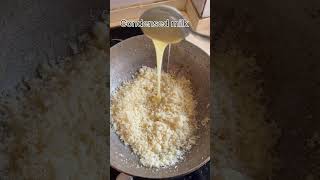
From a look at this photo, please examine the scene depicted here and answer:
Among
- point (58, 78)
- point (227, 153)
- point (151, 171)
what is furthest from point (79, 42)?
point (151, 171)

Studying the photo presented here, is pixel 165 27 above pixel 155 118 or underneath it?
above

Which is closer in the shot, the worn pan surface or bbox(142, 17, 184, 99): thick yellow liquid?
bbox(142, 17, 184, 99): thick yellow liquid

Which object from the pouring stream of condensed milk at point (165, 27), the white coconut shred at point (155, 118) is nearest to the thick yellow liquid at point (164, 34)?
the pouring stream of condensed milk at point (165, 27)

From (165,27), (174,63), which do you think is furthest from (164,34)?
(174,63)

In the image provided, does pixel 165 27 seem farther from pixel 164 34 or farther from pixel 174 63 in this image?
pixel 174 63

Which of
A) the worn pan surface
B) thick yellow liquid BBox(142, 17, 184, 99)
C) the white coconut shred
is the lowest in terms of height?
the white coconut shred

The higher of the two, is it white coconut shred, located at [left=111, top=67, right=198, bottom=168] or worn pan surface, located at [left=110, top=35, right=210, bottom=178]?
worn pan surface, located at [left=110, top=35, right=210, bottom=178]

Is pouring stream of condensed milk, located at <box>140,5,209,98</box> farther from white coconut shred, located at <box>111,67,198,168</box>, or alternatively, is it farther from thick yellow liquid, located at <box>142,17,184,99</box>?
white coconut shred, located at <box>111,67,198,168</box>

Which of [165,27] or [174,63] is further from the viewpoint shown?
[174,63]

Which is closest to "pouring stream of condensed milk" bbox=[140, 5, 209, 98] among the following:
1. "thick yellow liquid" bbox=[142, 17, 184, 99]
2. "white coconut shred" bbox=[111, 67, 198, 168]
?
"thick yellow liquid" bbox=[142, 17, 184, 99]
